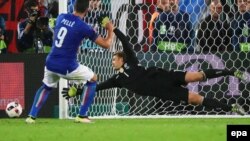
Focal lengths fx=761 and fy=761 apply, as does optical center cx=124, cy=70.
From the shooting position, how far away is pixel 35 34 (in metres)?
14.1

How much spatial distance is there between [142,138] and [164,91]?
4.20 metres

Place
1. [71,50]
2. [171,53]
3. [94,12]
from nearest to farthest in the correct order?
[71,50], [171,53], [94,12]

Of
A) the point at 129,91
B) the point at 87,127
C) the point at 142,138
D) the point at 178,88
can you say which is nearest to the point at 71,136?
the point at 142,138

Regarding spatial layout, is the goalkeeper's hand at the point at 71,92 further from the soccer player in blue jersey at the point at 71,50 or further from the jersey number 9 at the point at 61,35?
the jersey number 9 at the point at 61,35

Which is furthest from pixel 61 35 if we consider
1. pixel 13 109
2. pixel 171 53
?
pixel 171 53

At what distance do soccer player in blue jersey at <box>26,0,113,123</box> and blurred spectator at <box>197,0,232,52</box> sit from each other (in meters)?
3.08

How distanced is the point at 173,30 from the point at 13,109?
311 centimetres

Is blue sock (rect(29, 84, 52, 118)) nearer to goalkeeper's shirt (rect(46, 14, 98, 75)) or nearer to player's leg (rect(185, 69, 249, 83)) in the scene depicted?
goalkeeper's shirt (rect(46, 14, 98, 75))

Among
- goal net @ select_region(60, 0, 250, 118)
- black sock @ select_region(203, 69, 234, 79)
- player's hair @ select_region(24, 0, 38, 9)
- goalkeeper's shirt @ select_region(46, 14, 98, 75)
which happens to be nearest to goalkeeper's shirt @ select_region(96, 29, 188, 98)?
black sock @ select_region(203, 69, 234, 79)

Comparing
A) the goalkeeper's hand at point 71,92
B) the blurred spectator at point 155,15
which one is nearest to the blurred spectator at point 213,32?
the blurred spectator at point 155,15

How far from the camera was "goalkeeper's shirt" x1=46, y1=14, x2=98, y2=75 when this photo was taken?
1033 cm

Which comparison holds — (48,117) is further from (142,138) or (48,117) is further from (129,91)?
(142,138)

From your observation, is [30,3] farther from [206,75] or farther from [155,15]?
[206,75]

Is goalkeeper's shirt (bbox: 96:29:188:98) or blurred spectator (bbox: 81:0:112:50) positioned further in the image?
blurred spectator (bbox: 81:0:112:50)
